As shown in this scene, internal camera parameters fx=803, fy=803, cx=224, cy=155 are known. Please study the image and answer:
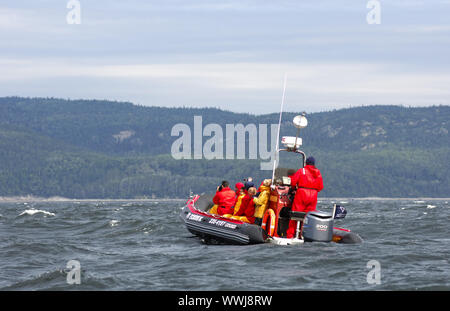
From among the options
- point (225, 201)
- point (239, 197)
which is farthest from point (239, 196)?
point (225, 201)

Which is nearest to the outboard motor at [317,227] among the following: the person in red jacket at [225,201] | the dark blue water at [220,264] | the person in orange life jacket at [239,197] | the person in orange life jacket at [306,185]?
the dark blue water at [220,264]

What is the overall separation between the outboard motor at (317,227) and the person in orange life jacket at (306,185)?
57 cm

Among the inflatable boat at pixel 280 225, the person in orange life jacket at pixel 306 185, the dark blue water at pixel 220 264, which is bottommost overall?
the dark blue water at pixel 220 264

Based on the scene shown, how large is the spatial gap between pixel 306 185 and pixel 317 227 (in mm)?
1132

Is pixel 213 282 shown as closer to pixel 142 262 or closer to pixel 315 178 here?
pixel 142 262

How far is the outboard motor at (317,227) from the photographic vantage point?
1920cm

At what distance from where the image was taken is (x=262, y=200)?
20.5 m

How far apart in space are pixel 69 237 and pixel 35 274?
30.7ft

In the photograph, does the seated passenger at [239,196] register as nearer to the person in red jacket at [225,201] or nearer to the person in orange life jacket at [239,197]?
the person in orange life jacket at [239,197]

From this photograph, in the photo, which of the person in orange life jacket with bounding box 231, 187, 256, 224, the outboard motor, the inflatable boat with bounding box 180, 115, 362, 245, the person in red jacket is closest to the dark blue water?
the outboard motor

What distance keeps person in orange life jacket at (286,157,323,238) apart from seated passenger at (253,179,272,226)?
30.2 inches
